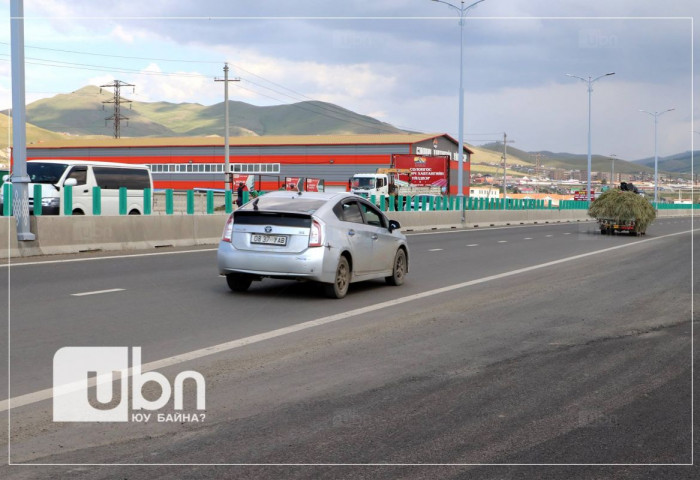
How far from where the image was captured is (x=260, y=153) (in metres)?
96.5

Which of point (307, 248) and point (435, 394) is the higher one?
point (307, 248)

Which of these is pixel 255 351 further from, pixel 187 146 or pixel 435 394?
pixel 187 146

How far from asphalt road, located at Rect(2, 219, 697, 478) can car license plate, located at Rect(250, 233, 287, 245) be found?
0.79 meters

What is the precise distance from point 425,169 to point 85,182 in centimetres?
3237

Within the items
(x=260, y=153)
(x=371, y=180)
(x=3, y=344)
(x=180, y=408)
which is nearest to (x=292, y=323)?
(x=3, y=344)

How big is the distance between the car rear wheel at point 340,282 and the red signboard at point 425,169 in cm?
4177

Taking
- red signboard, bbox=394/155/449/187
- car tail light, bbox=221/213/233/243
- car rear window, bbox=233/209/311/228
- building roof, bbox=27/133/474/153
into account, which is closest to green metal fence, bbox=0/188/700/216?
red signboard, bbox=394/155/449/187

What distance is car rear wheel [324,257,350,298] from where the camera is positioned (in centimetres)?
1251

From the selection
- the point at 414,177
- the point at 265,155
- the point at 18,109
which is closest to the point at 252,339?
the point at 18,109

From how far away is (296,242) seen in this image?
12289 millimetres

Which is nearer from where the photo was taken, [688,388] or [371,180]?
[688,388]

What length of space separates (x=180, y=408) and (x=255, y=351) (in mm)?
2258

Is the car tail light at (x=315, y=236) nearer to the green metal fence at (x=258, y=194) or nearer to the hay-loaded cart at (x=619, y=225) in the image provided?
the green metal fence at (x=258, y=194)

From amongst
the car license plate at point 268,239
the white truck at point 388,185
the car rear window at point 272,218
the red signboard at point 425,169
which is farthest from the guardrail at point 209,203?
the car license plate at point 268,239
